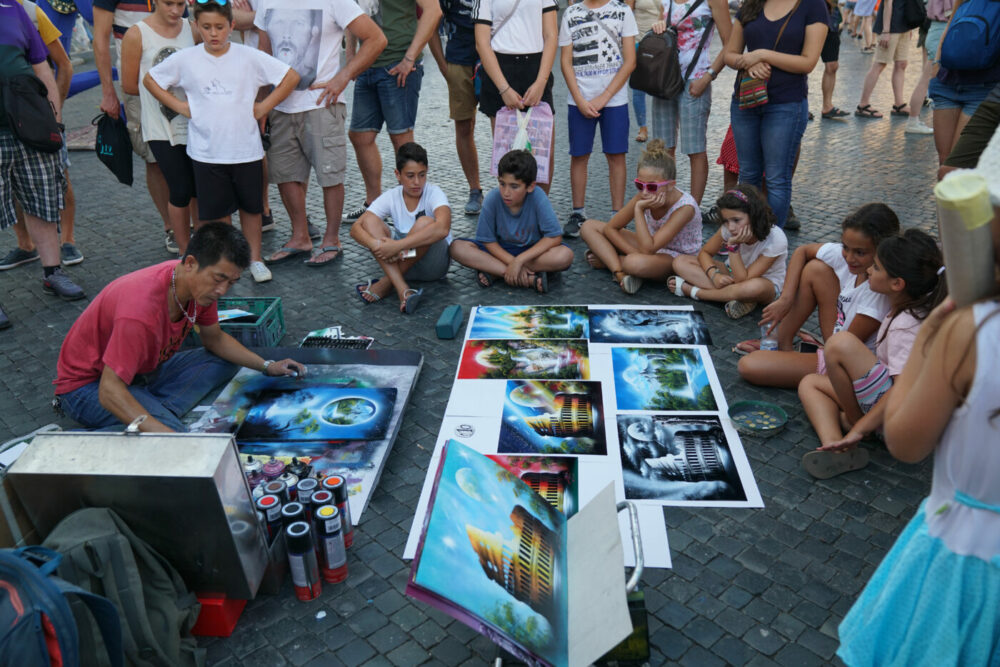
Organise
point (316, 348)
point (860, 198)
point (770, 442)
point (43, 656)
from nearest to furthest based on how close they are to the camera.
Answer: point (43, 656)
point (770, 442)
point (316, 348)
point (860, 198)

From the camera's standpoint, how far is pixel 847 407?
3.07 metres

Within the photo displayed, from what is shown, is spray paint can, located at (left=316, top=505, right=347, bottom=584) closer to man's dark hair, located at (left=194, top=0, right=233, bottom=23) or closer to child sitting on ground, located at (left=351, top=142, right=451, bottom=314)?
child sitting on ground, located at (left=351, top=142, right=451, bottom=314)

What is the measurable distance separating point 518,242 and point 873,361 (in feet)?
7.60

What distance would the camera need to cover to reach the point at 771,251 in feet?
13.7

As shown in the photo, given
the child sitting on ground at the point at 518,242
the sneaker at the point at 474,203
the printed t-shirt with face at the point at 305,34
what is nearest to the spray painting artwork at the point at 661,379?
the child sitting on ground at the point at 518,242

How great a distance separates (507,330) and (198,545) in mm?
2211

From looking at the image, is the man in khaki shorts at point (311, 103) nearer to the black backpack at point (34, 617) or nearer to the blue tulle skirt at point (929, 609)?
the black backpack at point (34, 617)

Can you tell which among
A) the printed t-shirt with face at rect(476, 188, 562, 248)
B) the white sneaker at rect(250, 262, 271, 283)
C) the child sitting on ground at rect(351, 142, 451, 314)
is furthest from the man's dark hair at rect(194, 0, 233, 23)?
the printed t-shirt with face at rect(476, 188, 562, 248)

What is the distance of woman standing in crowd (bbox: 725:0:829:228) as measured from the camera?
4.41 meters

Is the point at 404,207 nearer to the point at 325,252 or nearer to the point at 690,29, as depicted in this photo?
the point at 325,252

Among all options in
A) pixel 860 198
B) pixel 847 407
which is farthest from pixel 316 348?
→ pixel 860 198

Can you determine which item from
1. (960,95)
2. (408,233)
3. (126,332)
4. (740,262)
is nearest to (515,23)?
(408,233)

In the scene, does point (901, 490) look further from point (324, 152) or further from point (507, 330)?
point (324, 152)

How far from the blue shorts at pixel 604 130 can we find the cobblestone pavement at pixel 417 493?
616 mm
